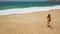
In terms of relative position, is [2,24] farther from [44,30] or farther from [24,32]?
[44,30]

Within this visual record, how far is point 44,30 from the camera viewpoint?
2.41 feet

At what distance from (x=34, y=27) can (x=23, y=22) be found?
96 millimetres

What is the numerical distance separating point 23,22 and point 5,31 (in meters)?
0.14

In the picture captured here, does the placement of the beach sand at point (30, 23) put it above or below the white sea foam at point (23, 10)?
below

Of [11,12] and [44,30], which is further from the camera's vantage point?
[44,30]

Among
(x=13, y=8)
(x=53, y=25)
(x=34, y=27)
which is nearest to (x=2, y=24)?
(x=13, y=8)

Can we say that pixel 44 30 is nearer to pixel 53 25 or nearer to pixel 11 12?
pixel 53 25

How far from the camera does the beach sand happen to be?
0.61 m

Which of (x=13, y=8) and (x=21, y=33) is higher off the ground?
(x=13, y=8)

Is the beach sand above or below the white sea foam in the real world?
below

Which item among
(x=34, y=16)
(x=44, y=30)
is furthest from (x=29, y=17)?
(x=44, y=30)

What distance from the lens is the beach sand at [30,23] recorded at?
24.1 inches

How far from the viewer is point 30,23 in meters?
0.69

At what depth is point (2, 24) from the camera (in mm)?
601
